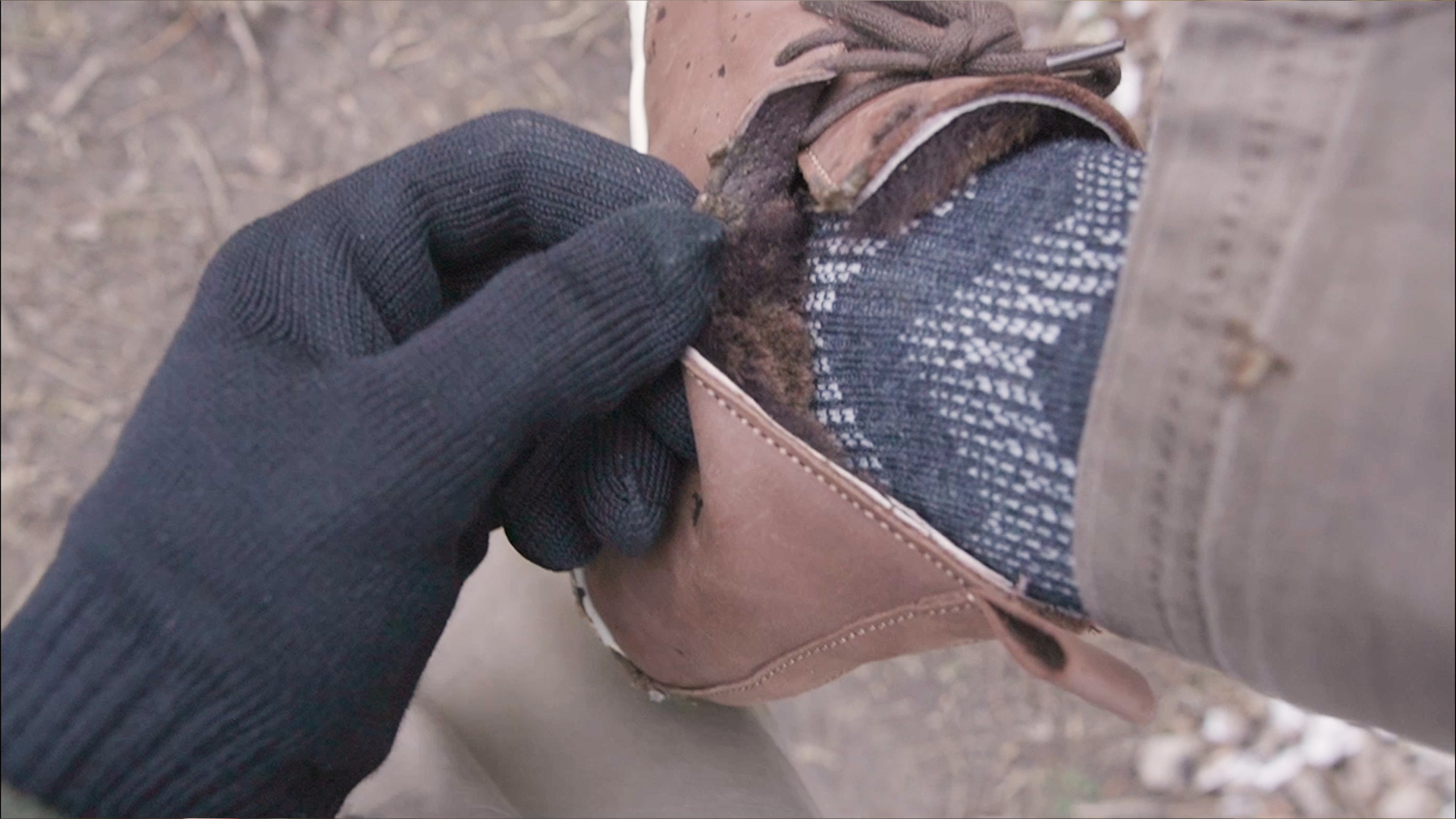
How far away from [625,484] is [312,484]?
0.18 metres

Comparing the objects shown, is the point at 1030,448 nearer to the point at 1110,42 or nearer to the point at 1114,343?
the point at 1114,343

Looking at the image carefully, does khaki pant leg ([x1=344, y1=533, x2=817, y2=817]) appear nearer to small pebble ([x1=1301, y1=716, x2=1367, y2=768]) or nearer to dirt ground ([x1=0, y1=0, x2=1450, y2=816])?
dirt ground ([x1=0, y1=0, x2=1450, y2=816])

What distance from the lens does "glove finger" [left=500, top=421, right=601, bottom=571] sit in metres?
0.55

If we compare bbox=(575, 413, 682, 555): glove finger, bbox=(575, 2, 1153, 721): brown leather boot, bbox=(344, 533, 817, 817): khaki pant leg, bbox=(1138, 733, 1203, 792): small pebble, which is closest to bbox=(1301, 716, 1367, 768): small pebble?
bbox=(1138, 733, 1203, 792): small pebble

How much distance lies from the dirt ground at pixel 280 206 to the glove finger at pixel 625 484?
57 cm

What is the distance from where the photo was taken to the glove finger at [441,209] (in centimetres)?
51

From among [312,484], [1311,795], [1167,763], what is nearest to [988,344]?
[312,484]

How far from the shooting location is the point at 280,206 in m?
1.11

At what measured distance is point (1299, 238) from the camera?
33 cm

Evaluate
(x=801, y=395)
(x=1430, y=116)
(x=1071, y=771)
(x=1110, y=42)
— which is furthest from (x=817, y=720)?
(x=1430, y=116)

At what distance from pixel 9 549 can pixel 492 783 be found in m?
0.74

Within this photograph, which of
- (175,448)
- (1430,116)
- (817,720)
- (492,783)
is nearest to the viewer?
(1430,116)

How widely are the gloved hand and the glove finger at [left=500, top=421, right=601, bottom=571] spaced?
0.13 ft

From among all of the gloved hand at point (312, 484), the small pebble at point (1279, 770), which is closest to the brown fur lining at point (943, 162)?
the gloved hand at point (312, 484)
